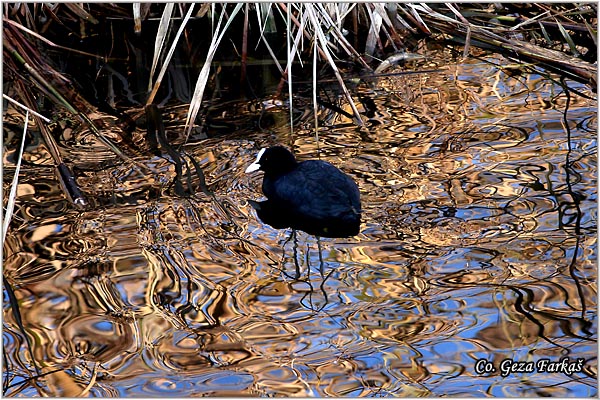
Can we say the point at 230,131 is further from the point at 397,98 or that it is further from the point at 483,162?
the point at 483,162

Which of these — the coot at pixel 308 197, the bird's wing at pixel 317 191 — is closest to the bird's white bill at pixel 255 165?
the coot at pixel 308 197

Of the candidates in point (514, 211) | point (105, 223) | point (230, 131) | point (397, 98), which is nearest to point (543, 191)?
point (514, 211)

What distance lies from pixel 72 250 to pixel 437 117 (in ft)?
7.60

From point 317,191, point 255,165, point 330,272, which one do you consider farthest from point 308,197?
point 330,272

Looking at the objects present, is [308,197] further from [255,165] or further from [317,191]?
[255,165]

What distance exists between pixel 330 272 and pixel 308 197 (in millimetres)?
643

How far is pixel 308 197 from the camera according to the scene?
399cm

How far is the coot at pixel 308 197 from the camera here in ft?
12.6

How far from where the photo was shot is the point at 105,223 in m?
3.87

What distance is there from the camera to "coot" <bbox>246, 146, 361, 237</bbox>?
3855 millimetres

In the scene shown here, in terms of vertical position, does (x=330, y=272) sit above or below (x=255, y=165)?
below

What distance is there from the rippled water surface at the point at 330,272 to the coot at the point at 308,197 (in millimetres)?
94

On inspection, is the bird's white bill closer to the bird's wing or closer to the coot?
the coot

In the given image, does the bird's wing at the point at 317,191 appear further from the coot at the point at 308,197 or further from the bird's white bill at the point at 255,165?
the bird's white bill at the point at 255,165
